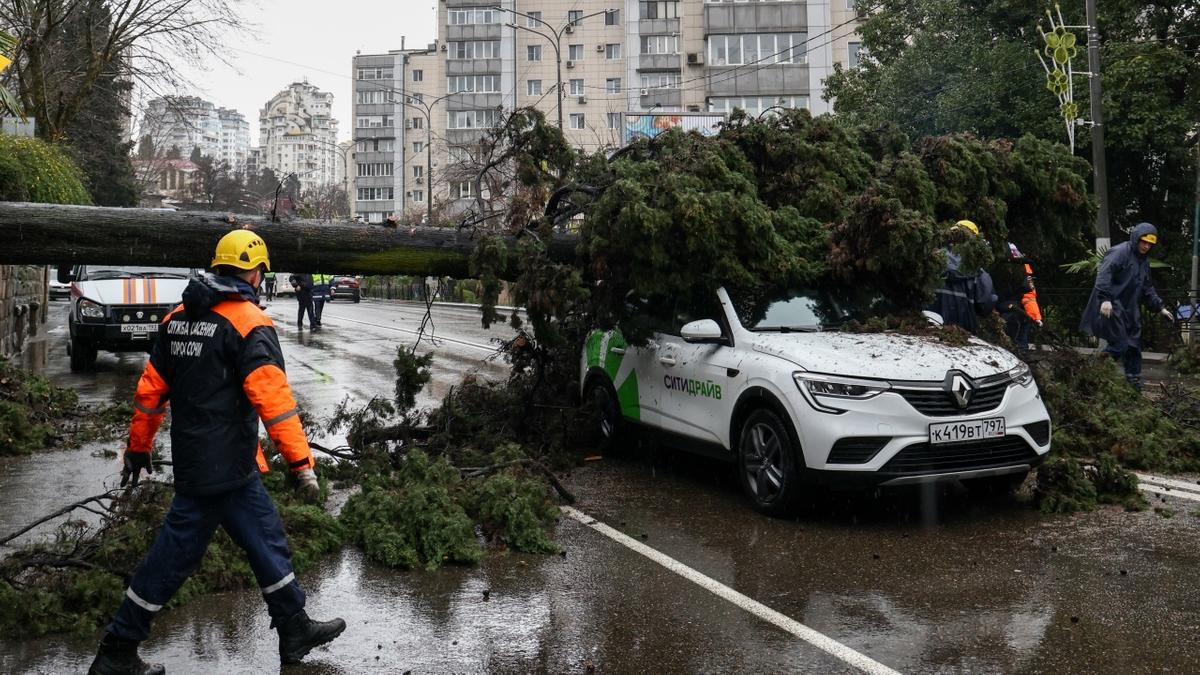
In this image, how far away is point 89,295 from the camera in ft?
57.2

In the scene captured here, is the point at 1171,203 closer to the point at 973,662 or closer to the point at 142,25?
the point at 973,662

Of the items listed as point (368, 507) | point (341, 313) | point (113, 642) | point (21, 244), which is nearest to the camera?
point (113, 642)

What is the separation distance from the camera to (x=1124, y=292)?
38.1 feet

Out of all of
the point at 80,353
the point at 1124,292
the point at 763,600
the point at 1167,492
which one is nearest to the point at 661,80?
the point at 80,353

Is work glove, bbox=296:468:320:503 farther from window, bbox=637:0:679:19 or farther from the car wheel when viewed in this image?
window, bbox=637:0:679:19

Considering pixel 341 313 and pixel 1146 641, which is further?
pixel 341 313

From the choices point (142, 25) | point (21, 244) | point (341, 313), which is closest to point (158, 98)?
point (142, 25)

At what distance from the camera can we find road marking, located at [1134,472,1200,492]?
7.95 meters

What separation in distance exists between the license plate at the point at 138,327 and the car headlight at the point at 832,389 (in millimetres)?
13357

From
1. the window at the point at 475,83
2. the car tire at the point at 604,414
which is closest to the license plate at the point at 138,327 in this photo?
the car tire at the point at 604,414

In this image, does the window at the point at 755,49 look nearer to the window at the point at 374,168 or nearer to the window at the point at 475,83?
the window at the point at 475,83

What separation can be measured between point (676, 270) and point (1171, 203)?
2129 centimetres

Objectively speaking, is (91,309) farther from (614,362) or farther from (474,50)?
(474,50)

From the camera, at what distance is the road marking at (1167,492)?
764 cm
